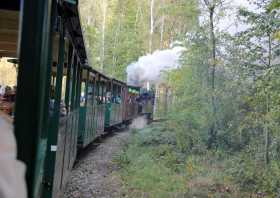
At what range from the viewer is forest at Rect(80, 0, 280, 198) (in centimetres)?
977

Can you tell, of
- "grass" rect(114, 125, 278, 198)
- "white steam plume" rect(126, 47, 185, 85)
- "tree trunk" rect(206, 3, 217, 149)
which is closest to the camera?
"grass" rect(114, 125, 278, 198)

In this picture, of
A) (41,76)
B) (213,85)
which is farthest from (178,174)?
(41,76)

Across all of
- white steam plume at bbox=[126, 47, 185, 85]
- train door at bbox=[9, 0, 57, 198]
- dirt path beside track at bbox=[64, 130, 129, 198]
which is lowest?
dirt path beside track at bbox=[64, 130, 129, 198]

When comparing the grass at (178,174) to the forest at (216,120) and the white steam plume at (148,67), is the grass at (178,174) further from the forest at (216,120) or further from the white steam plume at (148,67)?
the white steam plume at (148,67)

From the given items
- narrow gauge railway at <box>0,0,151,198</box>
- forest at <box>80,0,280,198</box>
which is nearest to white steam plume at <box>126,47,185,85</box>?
forest at <box>80,0,280,198</box>

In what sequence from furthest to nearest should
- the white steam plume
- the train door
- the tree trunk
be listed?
1. the white steam plume
2. the tree trunk
3. the train door

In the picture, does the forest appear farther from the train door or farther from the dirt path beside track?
the train door

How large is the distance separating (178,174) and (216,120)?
296cm

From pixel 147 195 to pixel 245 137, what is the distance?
4.76 metres

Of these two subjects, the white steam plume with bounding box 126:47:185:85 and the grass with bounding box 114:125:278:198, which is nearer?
the grass with bounding box 114:125:278:198

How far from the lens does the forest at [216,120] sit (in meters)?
9.77

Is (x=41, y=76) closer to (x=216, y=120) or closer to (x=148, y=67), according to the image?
(x=216, y=120)

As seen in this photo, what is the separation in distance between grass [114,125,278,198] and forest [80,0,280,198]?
0.07ft

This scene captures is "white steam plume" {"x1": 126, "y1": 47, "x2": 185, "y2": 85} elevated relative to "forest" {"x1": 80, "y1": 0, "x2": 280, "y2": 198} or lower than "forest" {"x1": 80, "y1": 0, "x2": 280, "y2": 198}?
elevated
